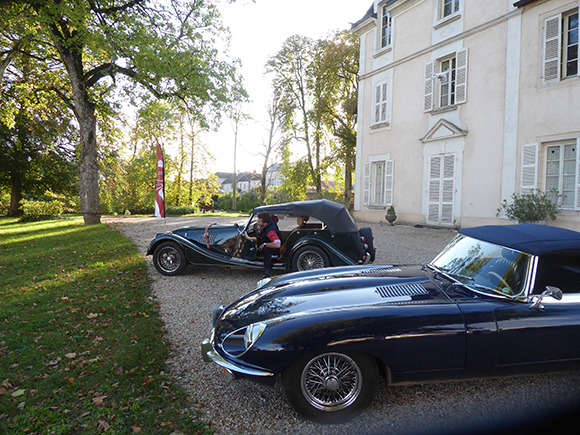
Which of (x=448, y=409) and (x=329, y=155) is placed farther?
(x=329, y=155)

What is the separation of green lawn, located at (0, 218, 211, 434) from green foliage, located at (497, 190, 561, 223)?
10.7 m

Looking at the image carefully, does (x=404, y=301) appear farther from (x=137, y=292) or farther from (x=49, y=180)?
(x=49, y=180)

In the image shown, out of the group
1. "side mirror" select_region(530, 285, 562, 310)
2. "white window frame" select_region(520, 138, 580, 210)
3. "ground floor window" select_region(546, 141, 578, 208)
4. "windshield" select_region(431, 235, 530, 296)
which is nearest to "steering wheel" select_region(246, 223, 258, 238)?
"windshield" select_region(431, 235, 530, 296)

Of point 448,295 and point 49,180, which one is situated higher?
point 49,180

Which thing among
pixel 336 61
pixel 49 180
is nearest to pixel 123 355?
pixel 336 61

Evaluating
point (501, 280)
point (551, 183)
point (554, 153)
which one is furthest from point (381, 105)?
point (501, 280)

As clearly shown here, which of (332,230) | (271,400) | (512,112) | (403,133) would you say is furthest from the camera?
(403,133)

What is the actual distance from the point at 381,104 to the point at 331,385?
1625cm

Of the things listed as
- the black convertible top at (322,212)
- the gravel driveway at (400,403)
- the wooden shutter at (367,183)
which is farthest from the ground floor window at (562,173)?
the gravel driveway at (400,403)

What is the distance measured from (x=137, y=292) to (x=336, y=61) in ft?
70.0

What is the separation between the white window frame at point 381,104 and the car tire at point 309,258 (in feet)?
38.9

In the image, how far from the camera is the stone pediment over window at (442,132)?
524 inches

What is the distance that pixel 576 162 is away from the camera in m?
10.2

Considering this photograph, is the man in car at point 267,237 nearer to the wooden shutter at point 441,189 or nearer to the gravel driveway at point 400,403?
the gravel driveway at point 400,403
